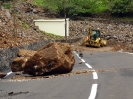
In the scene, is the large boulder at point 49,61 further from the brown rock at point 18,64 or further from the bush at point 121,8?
the bush at point 121,8

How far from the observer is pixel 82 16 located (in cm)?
6831

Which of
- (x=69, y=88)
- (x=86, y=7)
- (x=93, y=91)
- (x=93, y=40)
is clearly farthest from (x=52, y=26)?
(x=93, y=91)

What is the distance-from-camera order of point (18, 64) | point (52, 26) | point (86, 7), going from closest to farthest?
point (18, 64) → point (52, 26) → point (86, 7)

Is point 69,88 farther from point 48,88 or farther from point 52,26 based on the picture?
point 52,26

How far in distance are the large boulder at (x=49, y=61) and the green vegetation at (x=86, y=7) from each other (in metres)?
45.4

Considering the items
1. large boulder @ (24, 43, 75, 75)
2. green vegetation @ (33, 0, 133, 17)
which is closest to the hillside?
green vegetation @ (33, 0, 133, 17)

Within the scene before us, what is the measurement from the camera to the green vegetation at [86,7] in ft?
213

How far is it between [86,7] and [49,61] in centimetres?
5465

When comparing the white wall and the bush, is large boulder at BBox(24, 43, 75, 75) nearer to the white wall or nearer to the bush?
the white wall

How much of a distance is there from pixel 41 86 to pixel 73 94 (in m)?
2.42

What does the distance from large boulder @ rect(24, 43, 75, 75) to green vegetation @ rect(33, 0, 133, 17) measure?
45394 millimetres

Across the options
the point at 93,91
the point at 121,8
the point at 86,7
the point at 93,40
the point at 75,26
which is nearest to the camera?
the point at 93,91

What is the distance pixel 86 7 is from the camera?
70625 mm

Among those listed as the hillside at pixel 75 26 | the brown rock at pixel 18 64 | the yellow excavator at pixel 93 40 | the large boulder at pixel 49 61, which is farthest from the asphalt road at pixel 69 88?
the yellow excavator at pixel 93 40
